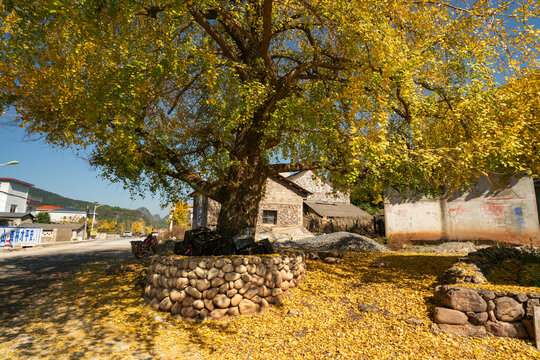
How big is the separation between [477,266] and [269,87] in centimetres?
679

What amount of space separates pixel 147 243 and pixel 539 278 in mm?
13265

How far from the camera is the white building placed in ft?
159

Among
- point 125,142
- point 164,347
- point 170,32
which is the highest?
point 170,32

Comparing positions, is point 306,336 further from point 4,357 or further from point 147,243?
point 147,243

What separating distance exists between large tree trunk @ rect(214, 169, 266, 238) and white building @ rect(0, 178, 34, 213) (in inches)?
2226

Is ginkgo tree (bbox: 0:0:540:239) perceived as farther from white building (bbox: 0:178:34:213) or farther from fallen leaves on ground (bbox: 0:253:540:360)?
white building (bbox: 0:178:34:213)

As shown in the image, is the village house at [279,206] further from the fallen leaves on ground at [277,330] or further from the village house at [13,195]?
the village house at [13,195]

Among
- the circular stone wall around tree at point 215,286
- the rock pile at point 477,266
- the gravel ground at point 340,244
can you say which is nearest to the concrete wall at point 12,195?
the gravel ground at point 340,244

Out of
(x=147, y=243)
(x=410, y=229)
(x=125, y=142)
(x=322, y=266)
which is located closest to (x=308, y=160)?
(x=322, y=266)

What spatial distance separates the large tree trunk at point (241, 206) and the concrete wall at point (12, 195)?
56.5 meters

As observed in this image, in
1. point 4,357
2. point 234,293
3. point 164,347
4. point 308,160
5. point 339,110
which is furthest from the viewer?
point 308,160

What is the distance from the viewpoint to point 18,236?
20.1 metres

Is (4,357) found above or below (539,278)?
below

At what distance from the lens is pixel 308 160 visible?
8.43 metres
